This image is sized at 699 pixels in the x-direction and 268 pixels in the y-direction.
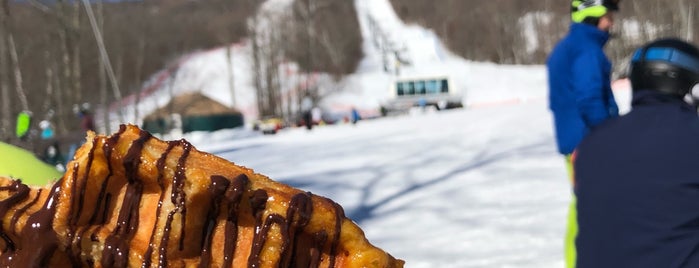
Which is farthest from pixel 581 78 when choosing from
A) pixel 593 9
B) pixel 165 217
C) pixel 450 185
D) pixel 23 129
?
pixel 23 129

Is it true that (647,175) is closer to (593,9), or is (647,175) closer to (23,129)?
(593,9)

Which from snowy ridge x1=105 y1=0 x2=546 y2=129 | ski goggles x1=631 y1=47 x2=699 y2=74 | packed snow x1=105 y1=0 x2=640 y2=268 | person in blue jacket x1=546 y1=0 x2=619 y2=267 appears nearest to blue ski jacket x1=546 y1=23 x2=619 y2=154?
person in blue jacket x1=546 y1=0 x2=619 y2=267

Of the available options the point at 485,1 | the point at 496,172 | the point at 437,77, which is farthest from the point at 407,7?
the point at 496,172

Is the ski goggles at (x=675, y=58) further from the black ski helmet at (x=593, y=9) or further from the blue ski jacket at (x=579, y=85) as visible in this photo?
the black ski helmet at (x=593, y=9)

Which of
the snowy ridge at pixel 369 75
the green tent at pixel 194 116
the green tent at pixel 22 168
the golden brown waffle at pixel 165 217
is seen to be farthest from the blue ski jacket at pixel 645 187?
the snowy ridge at pixel 369 75

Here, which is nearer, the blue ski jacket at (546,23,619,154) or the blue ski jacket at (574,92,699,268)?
the blue ski jacket at (574,92,699,268)

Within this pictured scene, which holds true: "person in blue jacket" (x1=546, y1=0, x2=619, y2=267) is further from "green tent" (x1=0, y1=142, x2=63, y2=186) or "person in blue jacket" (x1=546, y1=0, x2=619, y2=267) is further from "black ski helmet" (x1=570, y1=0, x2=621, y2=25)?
"green tent" (x1=0, y1=142, x2=63, y2=186)
